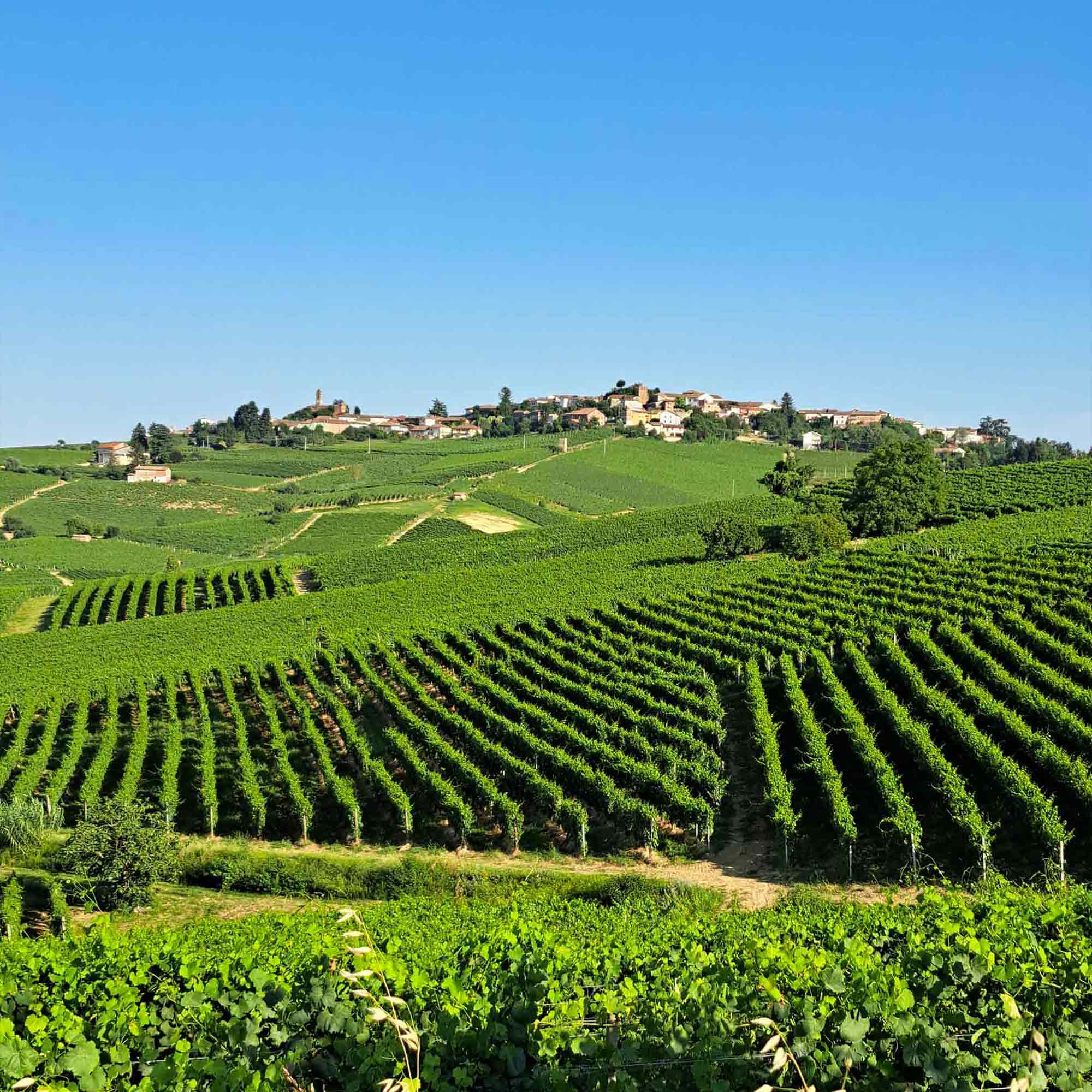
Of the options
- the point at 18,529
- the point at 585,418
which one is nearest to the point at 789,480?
the point at 18,529

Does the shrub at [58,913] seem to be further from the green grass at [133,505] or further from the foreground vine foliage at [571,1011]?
the green grass at [133,505]

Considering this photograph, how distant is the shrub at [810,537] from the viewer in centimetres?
5094

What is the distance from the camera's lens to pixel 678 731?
27.5 m

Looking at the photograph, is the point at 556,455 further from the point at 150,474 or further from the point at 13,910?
the point at 13,910

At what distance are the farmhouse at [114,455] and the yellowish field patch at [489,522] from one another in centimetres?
7115

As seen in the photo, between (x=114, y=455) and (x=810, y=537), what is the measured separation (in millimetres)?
114505

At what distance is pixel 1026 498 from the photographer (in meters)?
62.0

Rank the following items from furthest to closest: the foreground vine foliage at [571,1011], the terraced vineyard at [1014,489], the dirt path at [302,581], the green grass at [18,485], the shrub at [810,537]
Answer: the green grass at [18,485], the terraced vineyard at [1014,489], the dirt path at [302,581], the shrub at [810,537], the foreground vine foliage at [571,1011]

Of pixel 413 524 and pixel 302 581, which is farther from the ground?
pixel 413 524

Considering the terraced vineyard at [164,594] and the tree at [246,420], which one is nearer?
the terraced vineyard at [164,594]

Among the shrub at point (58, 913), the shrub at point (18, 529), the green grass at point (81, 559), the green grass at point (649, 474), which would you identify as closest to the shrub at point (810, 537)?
the green grass at point (649, 474)

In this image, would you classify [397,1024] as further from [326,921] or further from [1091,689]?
[1091,689]

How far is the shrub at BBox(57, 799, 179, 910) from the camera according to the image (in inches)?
872

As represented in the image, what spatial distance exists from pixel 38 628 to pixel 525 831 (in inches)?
1612
